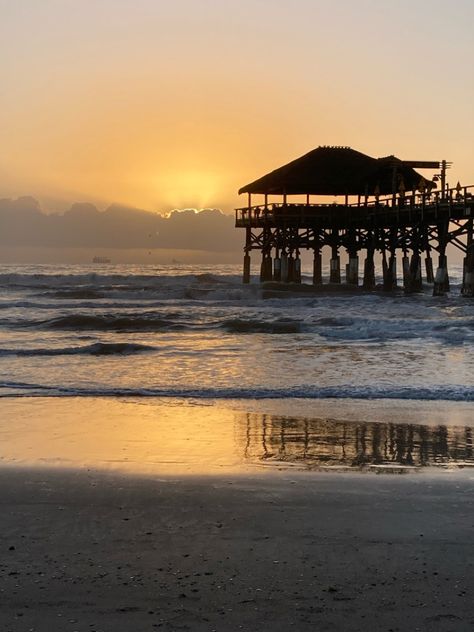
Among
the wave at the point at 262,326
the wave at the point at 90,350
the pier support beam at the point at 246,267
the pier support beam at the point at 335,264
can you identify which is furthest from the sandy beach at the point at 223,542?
the pier support beam at the point at 246,267

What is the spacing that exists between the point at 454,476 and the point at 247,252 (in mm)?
42216

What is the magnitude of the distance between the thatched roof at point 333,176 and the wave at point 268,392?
3042cm

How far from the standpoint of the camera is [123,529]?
454cm

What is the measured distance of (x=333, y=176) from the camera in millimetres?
41719

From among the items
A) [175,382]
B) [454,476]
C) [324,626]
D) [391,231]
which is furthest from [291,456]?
[391,231]

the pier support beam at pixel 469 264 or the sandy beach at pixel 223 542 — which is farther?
the pier support beam at pixel 469 264

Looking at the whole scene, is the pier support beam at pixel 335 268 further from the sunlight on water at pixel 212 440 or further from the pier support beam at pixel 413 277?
the sunlight on water at pixel 212 440

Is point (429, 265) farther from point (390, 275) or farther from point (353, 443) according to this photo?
point (353, 443)

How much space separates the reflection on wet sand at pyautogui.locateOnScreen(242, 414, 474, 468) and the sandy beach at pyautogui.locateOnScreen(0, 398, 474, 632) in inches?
4.2

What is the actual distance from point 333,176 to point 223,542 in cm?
3896

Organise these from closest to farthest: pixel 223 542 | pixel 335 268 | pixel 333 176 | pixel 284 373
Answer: pixel 223 542 → pixel 284 373 → pixel 333 176 → pixel 335 268

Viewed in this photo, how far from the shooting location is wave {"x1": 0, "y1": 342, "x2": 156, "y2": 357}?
15.7m

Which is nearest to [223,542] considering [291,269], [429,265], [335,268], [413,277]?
[413,277]

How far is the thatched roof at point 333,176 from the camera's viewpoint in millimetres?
40191
